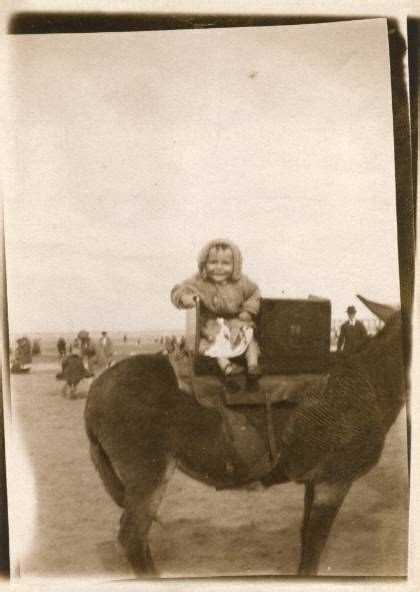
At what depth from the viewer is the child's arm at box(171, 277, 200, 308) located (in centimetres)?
305

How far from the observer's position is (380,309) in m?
3.09

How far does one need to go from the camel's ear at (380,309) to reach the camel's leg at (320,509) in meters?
0.81

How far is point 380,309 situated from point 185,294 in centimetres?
92

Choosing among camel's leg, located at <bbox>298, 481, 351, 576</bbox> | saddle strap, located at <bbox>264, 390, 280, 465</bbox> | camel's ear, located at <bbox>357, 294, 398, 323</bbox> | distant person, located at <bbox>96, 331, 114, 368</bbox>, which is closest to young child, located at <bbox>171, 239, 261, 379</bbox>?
saddle strap, located at <bbox>264, 390, 280, 465</bbox>

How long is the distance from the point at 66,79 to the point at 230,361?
151cm

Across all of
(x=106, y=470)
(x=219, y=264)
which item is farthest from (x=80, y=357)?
(x=219, y=264)

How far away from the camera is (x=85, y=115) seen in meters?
3.02

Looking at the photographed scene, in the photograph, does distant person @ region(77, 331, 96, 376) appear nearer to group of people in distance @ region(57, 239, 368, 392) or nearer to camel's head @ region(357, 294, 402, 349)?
group of people in distance @ region(57, 239, 368, 392)

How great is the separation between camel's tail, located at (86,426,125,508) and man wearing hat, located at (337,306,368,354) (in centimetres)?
120

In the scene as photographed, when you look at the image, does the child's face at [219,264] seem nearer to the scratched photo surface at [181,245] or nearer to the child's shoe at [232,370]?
the scratched photo surface at [181,245]

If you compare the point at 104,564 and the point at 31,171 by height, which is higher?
the point at 31,171

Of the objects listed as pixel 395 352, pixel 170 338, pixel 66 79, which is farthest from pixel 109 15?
pixel 395 352

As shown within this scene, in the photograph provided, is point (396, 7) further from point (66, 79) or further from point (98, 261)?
point (98, 261)

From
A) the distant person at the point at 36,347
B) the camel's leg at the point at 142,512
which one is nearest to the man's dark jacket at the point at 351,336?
the camel's leg at the point at 142,512
